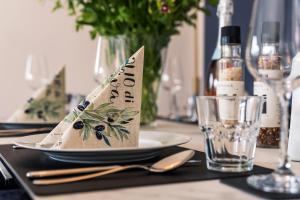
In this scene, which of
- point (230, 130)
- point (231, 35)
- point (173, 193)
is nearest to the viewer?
point (173, 193)

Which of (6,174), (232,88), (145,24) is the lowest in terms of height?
(6,174)

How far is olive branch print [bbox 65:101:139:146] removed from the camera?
73cm

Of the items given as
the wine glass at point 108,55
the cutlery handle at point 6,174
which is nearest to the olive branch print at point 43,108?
the wine glass at point 108,55

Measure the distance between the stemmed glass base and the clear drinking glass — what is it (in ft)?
0.26

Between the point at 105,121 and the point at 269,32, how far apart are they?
27cm

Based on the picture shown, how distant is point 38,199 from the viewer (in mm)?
527

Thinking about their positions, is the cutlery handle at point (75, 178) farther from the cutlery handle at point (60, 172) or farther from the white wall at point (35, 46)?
the white wall at point (35, 46)

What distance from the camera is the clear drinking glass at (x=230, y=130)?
0.68 metres

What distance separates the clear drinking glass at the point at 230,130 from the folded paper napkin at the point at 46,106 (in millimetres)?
763

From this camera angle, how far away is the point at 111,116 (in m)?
0.74

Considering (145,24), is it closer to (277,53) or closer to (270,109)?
(270,109)

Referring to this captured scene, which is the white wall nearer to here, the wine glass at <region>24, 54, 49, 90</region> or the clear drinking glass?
the wine glass at <region>24, 54, 49, 90</region>

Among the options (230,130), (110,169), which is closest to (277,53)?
(230,130)

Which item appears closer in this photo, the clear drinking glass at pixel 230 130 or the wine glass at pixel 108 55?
the clear drinking glass at pixel 230 130
